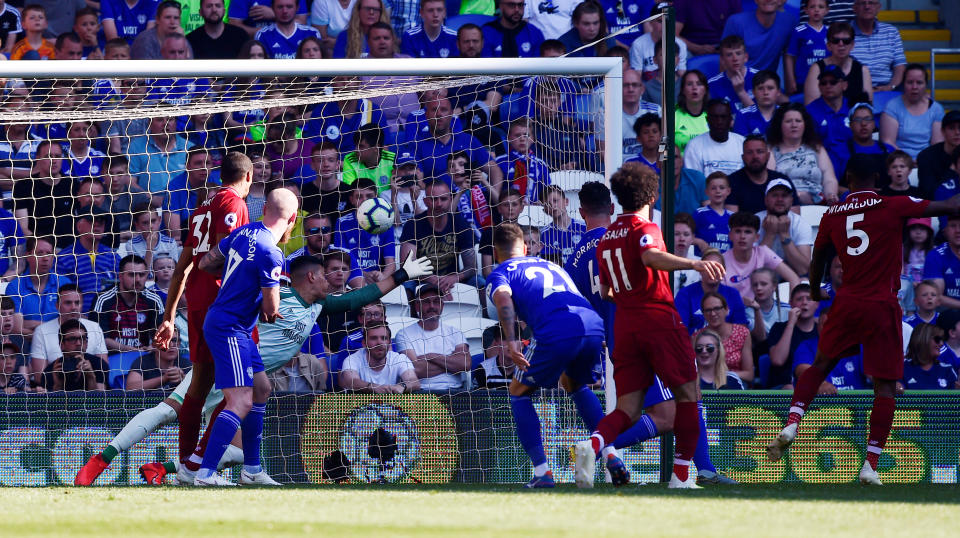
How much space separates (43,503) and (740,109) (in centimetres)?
841

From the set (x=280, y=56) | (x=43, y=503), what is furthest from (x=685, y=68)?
(x=43, y=503)

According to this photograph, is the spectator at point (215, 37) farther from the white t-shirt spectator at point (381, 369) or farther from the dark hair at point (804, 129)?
the dark hair at point (804, 129)

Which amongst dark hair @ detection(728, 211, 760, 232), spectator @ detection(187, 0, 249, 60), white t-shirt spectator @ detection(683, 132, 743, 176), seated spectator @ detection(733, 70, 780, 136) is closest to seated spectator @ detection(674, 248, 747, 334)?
dark hair @ detection(728, 211, 760, 232)

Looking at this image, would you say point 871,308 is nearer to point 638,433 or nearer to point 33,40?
point 638,433

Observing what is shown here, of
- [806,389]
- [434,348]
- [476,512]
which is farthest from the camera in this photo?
[434,348]

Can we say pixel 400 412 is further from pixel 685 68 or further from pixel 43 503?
pixel 685 68

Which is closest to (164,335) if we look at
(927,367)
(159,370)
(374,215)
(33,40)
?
(159,370)

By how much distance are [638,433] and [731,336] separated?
3.47m

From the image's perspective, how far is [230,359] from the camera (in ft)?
22.6

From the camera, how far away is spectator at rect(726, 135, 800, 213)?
11.4 m

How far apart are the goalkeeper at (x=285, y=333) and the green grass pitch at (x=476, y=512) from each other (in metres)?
1.14

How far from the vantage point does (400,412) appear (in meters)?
8.87

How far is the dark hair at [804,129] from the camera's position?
11789 millimetres

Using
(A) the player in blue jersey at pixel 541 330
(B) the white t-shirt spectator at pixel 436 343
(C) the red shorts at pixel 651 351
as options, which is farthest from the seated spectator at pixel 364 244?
(C) the red shorts at pixel 651 351
